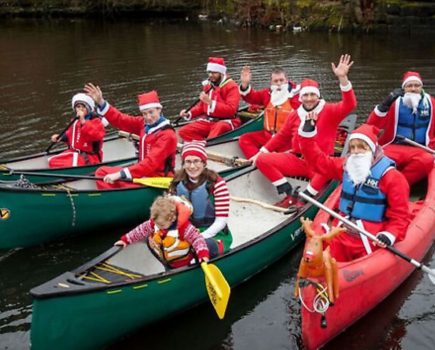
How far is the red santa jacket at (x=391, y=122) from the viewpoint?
827 cm

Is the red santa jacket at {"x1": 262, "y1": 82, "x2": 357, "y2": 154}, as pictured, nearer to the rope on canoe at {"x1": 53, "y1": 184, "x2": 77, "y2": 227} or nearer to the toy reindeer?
the toy reindeer

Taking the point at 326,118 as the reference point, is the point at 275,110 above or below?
Answer: below

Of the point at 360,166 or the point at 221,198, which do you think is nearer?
the point at 360,166

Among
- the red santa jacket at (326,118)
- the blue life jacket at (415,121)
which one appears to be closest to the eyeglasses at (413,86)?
the blue life jacket at (415,121)

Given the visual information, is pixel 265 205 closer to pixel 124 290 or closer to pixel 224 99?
pixel 124 290

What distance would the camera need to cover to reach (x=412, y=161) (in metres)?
8.01

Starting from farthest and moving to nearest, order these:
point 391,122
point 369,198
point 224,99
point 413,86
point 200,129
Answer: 1. point 200,129
2. point 224,99
3. point 391,122
4. point 413,86
5. point 369,198

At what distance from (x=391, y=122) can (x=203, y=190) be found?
3.79 meters

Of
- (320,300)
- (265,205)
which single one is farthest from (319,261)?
(265,205)

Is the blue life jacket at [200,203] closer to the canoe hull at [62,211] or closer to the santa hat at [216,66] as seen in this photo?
the canoe hull at [62,211]

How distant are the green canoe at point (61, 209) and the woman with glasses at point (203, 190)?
1.75 m

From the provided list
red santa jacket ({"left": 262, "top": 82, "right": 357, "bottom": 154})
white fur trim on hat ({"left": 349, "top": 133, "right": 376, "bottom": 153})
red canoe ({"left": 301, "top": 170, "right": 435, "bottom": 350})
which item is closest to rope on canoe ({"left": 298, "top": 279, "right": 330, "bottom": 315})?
red canoe ({"left": 301, "top": 170, "right": 435, "bottom": 350})

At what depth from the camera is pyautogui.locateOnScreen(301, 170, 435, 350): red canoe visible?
516cm

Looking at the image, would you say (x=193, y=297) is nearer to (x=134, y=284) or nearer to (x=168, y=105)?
(x=134, y=284)
